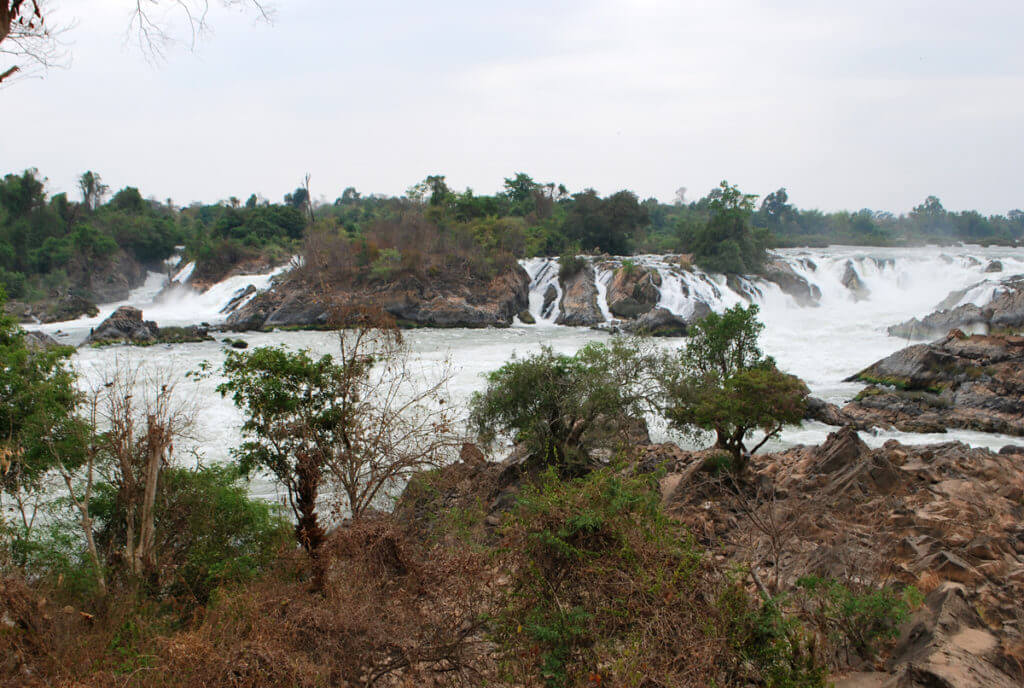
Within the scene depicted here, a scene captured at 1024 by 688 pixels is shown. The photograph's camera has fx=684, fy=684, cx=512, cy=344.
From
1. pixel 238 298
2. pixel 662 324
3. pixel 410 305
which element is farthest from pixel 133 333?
pixel 662 324

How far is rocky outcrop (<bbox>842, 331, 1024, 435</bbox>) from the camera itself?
1639 centimetres

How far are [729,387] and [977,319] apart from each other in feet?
61.9

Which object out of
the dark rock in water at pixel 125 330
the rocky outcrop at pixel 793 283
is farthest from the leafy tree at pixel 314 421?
the rocky outcrop at pixel 793 283

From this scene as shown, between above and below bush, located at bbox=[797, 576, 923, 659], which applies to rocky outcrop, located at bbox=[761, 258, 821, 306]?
above

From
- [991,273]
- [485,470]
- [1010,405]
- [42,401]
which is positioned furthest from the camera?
[991,273]

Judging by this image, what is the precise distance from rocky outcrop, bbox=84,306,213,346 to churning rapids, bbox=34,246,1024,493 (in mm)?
1093

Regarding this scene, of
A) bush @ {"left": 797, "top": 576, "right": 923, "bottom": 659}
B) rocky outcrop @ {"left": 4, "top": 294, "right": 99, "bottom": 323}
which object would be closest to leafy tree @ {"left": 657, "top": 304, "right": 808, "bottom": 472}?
bush @ {"left": 797, "top": 576, "right": 923, "bottom": 659}

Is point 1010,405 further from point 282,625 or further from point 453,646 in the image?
point 282,625

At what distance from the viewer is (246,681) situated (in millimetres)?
4355

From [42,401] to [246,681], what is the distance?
610 cm

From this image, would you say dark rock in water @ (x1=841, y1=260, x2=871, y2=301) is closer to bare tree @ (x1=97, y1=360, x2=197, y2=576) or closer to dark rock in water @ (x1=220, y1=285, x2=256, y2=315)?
dark rock in water @ (x1=220, y1=285, x2=256, y2=315)

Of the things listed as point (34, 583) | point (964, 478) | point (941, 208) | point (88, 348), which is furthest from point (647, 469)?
point (941, 208)

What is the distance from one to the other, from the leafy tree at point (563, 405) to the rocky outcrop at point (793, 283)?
27616mm

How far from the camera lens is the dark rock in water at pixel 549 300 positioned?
36094 mm
